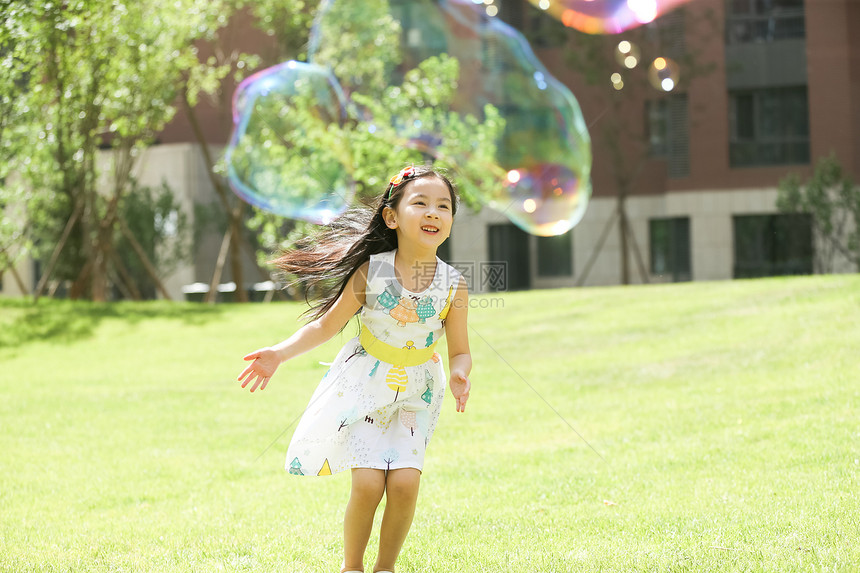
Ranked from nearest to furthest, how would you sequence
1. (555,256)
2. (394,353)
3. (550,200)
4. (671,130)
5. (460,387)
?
(460,387) < (394,353) < (550,200) < (671,130) < (555,256)

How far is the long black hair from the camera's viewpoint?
3.35m

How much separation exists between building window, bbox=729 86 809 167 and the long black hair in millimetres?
20659

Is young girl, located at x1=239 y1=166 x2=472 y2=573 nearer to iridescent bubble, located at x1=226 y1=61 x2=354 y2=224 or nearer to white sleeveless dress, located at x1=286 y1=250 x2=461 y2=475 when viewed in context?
white sleeveless dress, located at x1=286 y1=250 x2=461 y2=475

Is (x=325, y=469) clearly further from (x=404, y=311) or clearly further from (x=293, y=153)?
(x=293, y=153)

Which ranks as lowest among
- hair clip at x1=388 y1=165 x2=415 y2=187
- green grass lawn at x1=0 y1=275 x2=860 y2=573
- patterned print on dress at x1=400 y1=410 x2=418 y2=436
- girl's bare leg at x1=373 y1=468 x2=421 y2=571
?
green grass lawn at x1=0 y1=275 x2=860 y2=573

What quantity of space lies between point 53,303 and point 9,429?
9.75 m

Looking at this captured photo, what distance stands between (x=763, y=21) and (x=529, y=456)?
1945 cm

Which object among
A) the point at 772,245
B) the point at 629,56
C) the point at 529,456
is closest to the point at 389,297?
the point at 529,456

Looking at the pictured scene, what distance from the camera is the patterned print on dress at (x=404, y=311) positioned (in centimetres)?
319

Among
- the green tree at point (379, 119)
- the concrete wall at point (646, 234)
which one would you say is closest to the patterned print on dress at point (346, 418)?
the green tree at point (379, 119)

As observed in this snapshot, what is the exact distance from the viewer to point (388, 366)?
318 centimetres

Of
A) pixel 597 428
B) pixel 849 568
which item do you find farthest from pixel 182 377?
pixel 849 568

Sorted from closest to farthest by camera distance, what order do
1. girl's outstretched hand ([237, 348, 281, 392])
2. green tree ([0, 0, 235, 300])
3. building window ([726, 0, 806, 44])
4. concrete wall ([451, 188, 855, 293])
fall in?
1. girl's outstretched hand ([237, 348, 281, 392])
2. green tree ([0, 0, 235, 300])
3. building window ([726, 0, 806, 44])
4. concrete wall ([451, 188, 855, 293])

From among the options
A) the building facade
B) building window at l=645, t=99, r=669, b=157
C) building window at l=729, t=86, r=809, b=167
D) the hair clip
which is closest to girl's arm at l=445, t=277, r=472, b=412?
the hair clip
